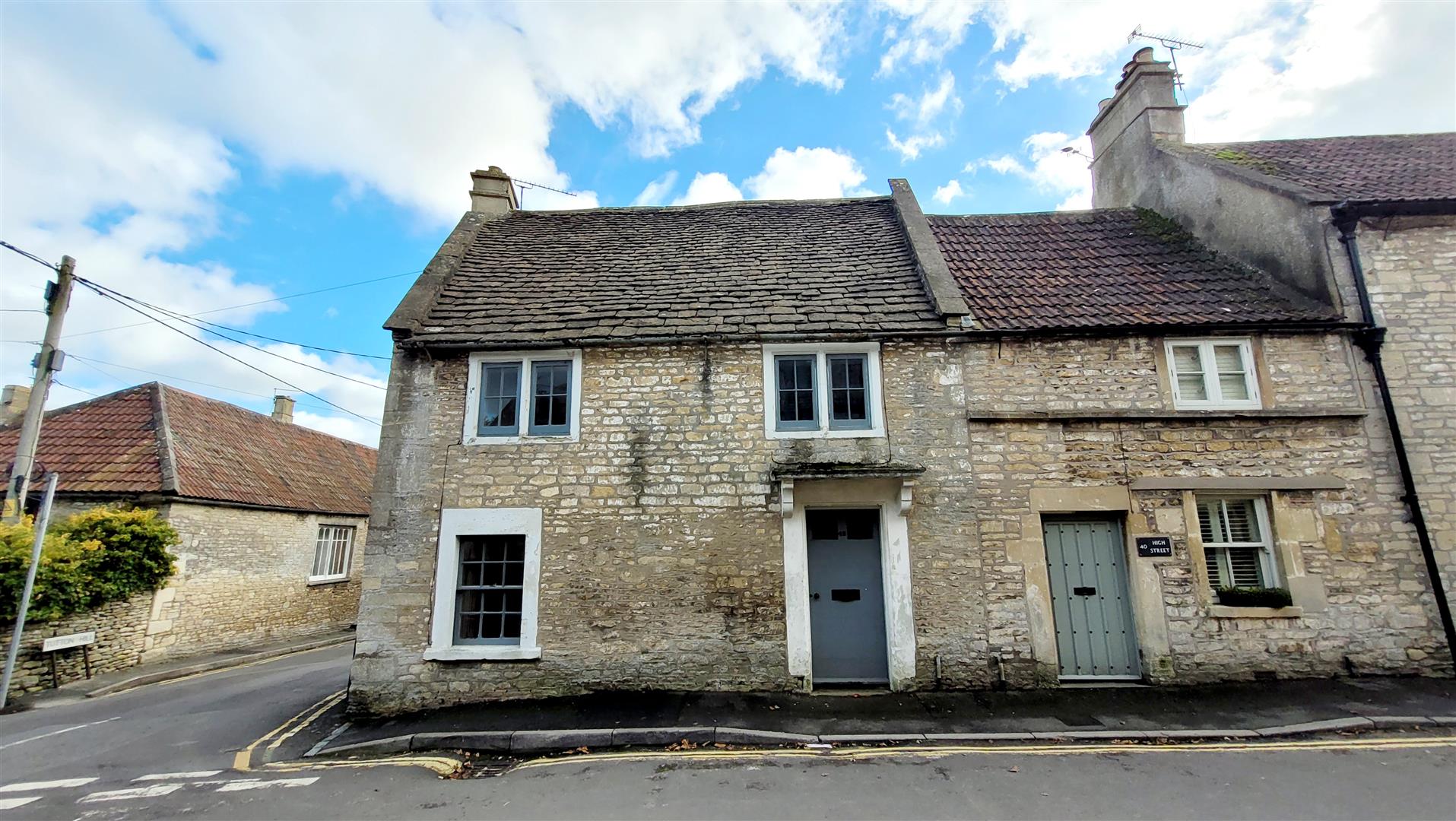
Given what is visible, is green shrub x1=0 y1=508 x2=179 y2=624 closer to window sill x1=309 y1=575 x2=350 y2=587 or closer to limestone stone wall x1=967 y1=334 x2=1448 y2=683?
window sill x1=309 y1=575 x2=350 y2=587

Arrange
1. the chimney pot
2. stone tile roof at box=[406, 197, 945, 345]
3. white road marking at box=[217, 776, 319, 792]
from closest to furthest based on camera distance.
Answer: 1. white road marking at box=[217, 776, 319, 792]
2. stone tile roof at box=[406, 197, 945, 345]
3. the chimney pot

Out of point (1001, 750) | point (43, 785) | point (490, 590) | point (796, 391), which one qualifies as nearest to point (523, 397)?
point (490, 590)

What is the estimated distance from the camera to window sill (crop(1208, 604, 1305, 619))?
7957 mm

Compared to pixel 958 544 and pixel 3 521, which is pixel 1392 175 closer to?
pixel 958 544

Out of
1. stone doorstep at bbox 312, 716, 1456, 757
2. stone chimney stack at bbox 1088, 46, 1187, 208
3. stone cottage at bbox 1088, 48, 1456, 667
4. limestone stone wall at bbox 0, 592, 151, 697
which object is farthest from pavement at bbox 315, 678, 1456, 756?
stone chimney stack at bbox 1088, 46, 1187, 208

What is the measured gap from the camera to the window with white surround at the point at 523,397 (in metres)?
8.78

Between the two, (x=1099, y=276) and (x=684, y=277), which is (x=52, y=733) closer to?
(x=684, y=277)

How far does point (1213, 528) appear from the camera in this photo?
8.43 m

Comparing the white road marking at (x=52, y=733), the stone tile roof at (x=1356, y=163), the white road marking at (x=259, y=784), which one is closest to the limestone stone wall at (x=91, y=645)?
the white road marking at (x=52, y=733)

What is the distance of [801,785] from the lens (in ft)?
18.1

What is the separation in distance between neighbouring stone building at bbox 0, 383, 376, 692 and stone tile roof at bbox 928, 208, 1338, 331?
1706 centimetres

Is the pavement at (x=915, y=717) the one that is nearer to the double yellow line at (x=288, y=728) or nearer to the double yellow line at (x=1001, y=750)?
the double yellow line at (x=1001, y=750)

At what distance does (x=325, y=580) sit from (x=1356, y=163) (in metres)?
26.4

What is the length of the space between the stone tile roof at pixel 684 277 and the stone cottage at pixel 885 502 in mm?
130
